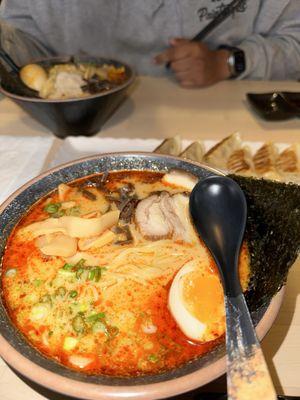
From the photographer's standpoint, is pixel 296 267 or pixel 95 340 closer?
pixel 95 340

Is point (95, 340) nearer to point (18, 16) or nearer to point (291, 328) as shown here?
point (291, 328)

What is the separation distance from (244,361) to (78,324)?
0.39 metres

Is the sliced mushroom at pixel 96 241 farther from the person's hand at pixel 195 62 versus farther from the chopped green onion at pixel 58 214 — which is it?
the person's hand at pixel 195 62

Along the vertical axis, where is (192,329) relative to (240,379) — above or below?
below

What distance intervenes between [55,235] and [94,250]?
122mm

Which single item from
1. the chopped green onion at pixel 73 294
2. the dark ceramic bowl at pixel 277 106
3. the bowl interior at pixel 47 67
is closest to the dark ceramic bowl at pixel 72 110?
the bowl interior at pixel 47 67

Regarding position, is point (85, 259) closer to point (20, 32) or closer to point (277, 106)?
point (277, 106)

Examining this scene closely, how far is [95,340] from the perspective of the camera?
2.96ft

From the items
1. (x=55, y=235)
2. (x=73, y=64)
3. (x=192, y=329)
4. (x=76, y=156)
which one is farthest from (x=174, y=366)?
(x=73, y=64)

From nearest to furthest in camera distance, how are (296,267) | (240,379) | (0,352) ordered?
(240,379), (0,352), (296,267)

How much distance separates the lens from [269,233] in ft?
3.29

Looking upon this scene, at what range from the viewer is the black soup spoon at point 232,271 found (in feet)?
2.22

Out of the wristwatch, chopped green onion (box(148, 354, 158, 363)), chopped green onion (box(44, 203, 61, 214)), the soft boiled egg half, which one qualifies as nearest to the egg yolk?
the soft boiled egg half

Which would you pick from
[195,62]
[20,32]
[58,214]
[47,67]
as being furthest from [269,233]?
[20,32]
